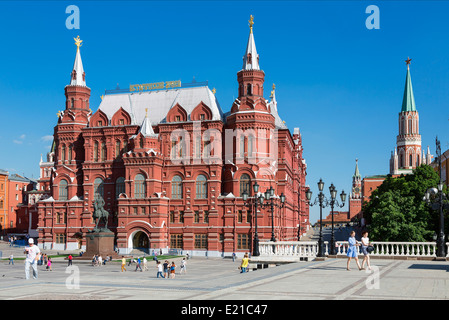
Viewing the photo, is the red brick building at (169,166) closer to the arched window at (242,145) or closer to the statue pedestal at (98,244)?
the arched window at (242,145)

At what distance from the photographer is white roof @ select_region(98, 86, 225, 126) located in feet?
262

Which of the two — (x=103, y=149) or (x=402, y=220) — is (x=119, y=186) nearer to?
(x=103, y=149)

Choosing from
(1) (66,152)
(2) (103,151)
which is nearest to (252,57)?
(2) (103,151)

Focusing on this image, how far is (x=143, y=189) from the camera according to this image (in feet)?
248

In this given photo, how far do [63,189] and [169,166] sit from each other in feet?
59.7

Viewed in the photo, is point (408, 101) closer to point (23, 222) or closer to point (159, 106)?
point (159, 106)

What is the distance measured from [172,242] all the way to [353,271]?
52018 mm

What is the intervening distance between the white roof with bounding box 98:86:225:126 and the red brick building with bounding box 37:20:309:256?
6.5 inches

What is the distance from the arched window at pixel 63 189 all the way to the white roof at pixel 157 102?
1242cm

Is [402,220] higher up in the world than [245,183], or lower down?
lower down

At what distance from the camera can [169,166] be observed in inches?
3071

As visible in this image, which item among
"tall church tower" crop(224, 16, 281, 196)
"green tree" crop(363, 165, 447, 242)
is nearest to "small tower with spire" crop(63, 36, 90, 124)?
"tall church tower" crop(224, 16, 281, 196)

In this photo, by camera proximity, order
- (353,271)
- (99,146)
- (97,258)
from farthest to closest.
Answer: (99,146) < (97,258) < (353,271)

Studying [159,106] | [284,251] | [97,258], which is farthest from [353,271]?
[159,106]
